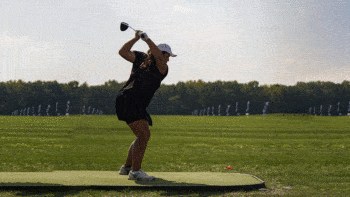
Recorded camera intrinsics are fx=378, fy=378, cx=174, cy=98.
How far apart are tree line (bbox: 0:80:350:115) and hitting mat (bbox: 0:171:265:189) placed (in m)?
115

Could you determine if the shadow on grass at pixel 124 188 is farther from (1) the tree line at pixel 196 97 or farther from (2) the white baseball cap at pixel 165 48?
(1) the tree line at pixel 196 97

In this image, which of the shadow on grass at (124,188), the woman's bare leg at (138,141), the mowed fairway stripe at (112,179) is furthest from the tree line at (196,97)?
the shadow on grass at (124,188)

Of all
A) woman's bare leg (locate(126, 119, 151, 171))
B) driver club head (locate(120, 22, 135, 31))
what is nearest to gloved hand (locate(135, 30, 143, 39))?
driver club head (locate(120, 22, 135, 31))

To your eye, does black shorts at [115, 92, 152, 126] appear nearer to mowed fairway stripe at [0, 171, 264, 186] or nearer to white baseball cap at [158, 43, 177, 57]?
white baseball cap at [158, 43, 177, 57]

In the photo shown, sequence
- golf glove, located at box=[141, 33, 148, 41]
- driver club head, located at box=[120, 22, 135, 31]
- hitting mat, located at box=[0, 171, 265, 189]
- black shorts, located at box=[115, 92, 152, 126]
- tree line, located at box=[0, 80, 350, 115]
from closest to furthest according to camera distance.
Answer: hitting mat, located at box=[0, 171, 265, 189]
golf glove, located at box=[141, 33, 148, 41]
black shorts, located at box=[115, 92, 152, 126]
driver club head, located at box=[120, 22, 135, 31]
tree line, located at box=[0, 80, 350, 115]

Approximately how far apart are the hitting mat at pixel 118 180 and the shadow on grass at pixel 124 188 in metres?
0.02

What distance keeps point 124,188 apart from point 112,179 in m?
0.59

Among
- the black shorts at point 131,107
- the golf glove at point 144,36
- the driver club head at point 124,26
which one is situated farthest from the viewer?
the driver club head at point 124,26

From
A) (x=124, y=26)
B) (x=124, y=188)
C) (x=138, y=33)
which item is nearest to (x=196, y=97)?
(x=124, y=26)

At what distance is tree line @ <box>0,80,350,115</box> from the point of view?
11994 cm

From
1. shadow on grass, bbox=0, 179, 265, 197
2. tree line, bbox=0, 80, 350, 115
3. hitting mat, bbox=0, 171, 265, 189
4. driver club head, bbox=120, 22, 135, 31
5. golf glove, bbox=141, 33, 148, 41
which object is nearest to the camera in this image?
shadow on grass, bbox=0, 179, 265, 197

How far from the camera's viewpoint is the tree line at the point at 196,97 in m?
120

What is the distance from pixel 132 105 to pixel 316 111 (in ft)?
397

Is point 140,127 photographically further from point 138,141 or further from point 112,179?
point 112,179
